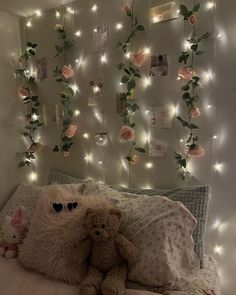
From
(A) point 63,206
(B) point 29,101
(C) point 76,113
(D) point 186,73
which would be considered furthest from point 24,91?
(D) point 186,73

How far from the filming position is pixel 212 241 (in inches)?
67.2

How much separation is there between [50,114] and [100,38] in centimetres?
78

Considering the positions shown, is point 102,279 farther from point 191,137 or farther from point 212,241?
point 191,137

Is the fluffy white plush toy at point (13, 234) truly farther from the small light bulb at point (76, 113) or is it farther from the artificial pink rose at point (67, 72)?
the artificial pink rose at point (67, 72)

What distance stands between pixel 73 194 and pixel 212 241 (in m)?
0.92

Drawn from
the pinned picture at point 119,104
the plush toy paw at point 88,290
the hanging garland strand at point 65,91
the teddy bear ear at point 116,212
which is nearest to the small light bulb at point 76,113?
the hanging garland strand at point 65,91

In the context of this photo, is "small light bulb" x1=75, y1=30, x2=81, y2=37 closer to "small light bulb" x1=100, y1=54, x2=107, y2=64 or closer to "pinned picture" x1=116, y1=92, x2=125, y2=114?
"small light bulb" x1=100, y1=54, x2=107, y2=64

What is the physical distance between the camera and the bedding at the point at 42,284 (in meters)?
1.30

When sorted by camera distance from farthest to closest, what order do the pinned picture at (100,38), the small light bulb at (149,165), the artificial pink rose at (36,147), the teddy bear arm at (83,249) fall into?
1. the artificial pink rose at (36,147)
2. the pinned picture at (100,38)
3. the small light bulb at (149,165)
4. the teddy bear arm at (83,249)

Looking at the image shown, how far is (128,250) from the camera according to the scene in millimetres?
1329

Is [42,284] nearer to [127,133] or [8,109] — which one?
[127,133]

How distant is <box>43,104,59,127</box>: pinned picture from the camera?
234cm

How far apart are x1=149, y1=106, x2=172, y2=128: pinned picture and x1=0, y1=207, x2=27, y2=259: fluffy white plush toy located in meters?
1.07

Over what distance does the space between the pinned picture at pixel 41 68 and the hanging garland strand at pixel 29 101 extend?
0.07m
